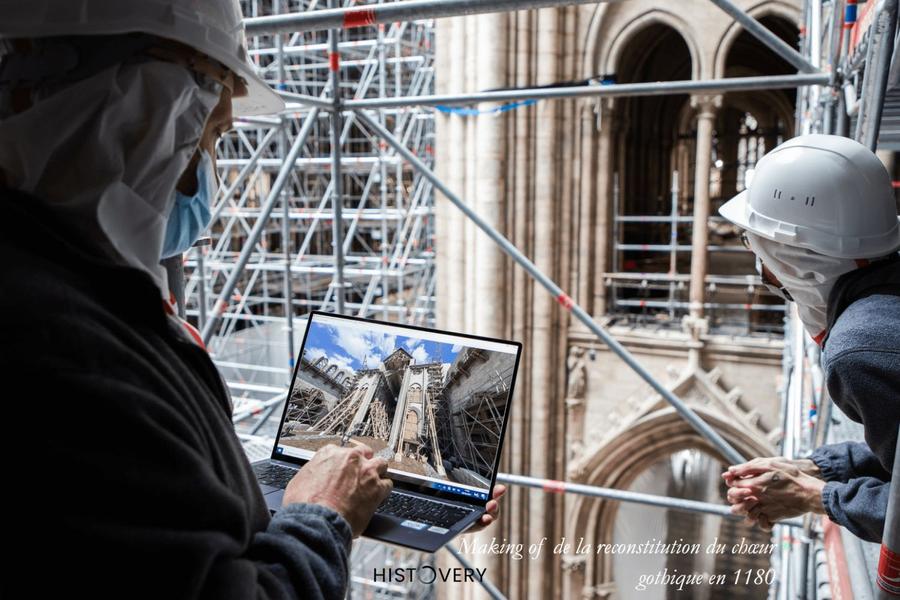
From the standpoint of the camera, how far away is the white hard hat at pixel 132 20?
67 cm

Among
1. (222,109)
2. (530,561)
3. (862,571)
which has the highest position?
(222,109)

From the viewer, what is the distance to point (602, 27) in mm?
6438

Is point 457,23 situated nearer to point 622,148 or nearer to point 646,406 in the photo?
point 622,148

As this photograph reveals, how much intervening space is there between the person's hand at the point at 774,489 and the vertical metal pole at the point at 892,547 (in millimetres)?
340

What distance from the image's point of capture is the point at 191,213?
0.83 meters

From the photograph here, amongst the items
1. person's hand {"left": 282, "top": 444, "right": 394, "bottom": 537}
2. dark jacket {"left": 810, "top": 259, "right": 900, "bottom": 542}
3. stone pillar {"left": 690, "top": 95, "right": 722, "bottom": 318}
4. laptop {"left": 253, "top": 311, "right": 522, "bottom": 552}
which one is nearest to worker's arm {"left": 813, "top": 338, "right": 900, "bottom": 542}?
dark jacket {"left": 810, "top": 259, "right": 900, "bottom": 542}

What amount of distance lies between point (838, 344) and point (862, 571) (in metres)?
0.53

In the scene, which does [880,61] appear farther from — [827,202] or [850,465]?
[850,465]

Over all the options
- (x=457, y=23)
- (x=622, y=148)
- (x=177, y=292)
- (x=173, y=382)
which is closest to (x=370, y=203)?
(x=622, y=148)

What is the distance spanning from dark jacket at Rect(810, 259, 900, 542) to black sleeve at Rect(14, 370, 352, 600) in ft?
2.47

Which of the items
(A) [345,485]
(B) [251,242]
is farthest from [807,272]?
(B) [251,242]

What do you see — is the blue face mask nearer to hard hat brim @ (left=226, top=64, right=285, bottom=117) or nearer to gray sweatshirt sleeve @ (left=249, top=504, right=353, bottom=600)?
hard hat brim @ (left=226, top=64, right=285, bottom=117)

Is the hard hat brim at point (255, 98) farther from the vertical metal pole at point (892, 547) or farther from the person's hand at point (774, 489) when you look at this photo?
the person's hand at point (774, 489)

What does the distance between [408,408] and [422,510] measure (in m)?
0.17
